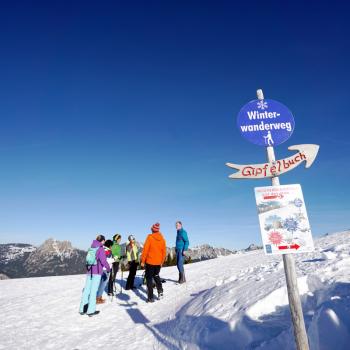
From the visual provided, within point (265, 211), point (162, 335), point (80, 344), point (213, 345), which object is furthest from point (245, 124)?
point (80, 344)

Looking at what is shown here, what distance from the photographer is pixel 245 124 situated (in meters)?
4.30

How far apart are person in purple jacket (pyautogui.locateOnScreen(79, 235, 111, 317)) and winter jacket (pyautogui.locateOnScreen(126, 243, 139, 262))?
2.01 metres

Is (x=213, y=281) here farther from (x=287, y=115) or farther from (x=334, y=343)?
(x=287, y=115)

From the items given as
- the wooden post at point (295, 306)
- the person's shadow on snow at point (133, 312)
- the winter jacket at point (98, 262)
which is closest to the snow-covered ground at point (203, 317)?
the person's shadow on snow at point (133, 312)

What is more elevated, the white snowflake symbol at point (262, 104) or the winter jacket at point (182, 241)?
the white snowflake symbol at point (262, 104)

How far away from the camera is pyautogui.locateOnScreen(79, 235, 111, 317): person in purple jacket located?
898 cm

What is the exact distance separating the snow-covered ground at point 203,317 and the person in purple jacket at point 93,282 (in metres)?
0.27

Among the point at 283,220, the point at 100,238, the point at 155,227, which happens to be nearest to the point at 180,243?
the point at 155,227

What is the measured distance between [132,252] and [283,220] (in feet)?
28.3

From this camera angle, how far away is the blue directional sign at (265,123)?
428 centimetres

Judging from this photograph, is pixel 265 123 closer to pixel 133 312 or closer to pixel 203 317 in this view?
pixel 203 317

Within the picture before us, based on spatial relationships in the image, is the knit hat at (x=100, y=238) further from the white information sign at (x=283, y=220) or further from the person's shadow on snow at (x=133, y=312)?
the white information sign at (x=283, y=220)

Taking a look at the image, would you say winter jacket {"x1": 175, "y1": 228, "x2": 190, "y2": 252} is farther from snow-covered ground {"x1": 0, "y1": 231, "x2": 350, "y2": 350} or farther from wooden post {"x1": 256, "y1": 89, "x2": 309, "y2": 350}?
wooden post {"x1": 256, "y1": 89, "x2": 309, "y2": 350}

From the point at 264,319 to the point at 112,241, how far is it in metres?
6.95
